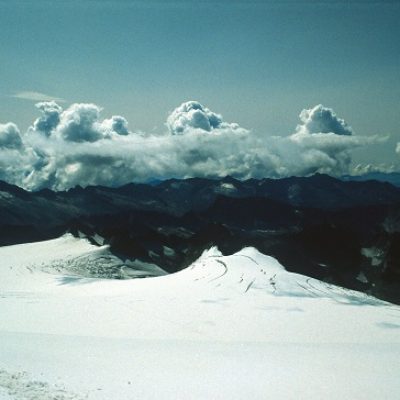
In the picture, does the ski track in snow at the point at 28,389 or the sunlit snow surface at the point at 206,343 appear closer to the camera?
the ski track in snow at the point at 28,389

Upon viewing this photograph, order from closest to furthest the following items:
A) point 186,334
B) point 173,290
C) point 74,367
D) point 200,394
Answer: point 200,394, point 74,367, point 186,334, point 173,290

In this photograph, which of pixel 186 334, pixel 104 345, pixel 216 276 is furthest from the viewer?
pixel 216 276

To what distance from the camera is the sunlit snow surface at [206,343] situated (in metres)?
16.7

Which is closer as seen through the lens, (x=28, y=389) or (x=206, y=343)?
(x=28, y=389)

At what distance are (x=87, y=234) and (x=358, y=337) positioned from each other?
356 feet

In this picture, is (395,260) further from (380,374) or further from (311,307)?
(380,374)

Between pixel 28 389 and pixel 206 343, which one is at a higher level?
pixel 206 343

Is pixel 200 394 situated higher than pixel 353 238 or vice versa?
pixel 353 238

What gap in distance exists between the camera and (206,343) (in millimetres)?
24578

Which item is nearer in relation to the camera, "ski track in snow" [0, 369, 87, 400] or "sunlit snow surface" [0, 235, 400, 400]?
"ski track in snow" [0, 369, 87, 400]

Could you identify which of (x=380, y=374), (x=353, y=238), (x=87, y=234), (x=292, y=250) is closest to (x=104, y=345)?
(x=380, y=374)

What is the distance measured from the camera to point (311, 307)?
35656 mm

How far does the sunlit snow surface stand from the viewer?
1670 centimetres

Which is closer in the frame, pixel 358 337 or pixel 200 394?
pixel 200 394
